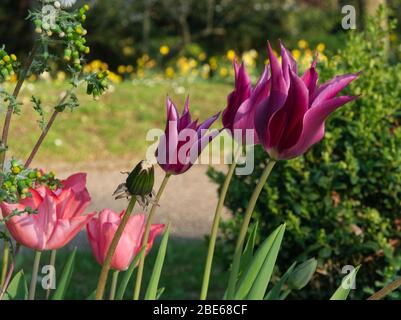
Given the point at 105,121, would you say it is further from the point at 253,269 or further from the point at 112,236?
the point at 253,269

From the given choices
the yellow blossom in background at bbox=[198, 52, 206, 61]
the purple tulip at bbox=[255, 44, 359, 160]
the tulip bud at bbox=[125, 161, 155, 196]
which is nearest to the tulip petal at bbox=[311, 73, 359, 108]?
the purple tulip at bbox=[255, 44, 359, 160]

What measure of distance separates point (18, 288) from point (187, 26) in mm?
15019

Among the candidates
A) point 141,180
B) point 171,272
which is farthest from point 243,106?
point 171,272

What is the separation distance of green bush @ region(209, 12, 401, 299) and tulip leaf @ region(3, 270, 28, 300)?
1.70 m

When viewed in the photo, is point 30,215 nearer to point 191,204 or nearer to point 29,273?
point 29,273

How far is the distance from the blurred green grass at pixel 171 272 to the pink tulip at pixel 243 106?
344cm

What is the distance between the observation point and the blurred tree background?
1573 cm

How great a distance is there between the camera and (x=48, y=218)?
1631 mm

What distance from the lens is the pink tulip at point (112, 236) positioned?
68.7 inches

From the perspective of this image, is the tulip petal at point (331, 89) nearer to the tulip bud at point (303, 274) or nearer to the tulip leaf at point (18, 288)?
the tulip bud at point (303, 274)

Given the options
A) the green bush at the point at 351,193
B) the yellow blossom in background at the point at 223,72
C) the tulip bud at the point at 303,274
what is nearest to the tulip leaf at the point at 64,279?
the tulip bud at the point at 303,274

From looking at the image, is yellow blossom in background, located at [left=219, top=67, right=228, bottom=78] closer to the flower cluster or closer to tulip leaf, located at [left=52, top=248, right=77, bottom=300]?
tulip leaf, located at [left=52, top=248, right=77, bottom=300]

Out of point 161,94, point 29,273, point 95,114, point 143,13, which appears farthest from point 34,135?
point 143,13

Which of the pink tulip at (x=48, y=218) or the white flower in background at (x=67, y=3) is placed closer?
the white flower in background at (x=67, y=3)
